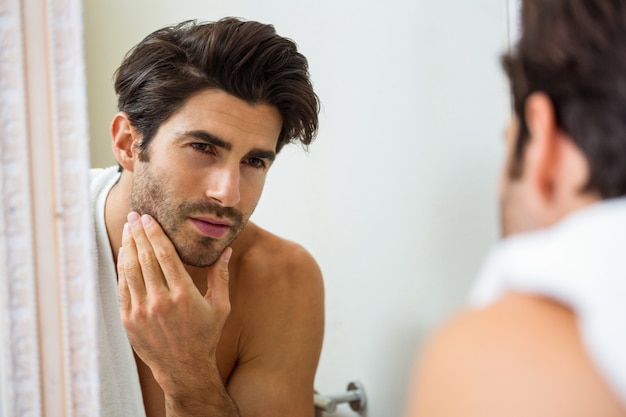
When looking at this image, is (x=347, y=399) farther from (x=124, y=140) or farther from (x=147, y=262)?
(x=124, y=140)

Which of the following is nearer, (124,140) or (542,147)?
(542,147)

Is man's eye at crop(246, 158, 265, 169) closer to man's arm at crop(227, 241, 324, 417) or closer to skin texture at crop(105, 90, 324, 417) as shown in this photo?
skin texture at crop(105, 90, 324, 417)

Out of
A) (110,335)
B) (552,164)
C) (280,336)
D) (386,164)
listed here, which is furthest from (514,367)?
(110,335)

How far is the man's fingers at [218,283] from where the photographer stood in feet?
3.03

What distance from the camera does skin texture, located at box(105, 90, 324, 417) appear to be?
885 millimetres

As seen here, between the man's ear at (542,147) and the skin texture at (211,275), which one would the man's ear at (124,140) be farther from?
the man's ear at (542,147)

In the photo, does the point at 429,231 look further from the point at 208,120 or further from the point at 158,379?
the point at 158,379

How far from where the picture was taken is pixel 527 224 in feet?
1.85

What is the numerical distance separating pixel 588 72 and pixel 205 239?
1.77 ft

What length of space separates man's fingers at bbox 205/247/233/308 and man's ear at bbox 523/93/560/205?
1.58ft

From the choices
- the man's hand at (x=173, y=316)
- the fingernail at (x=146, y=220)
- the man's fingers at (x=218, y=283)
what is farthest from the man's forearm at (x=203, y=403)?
the fingernail at (x=146, y=220)

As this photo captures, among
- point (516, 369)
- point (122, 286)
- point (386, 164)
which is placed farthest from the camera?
point (122, 286)

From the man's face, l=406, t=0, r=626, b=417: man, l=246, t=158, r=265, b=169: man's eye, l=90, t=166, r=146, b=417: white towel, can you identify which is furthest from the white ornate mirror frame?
l=406, t=0, r=626, b=417: man

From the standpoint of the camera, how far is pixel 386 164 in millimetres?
841
